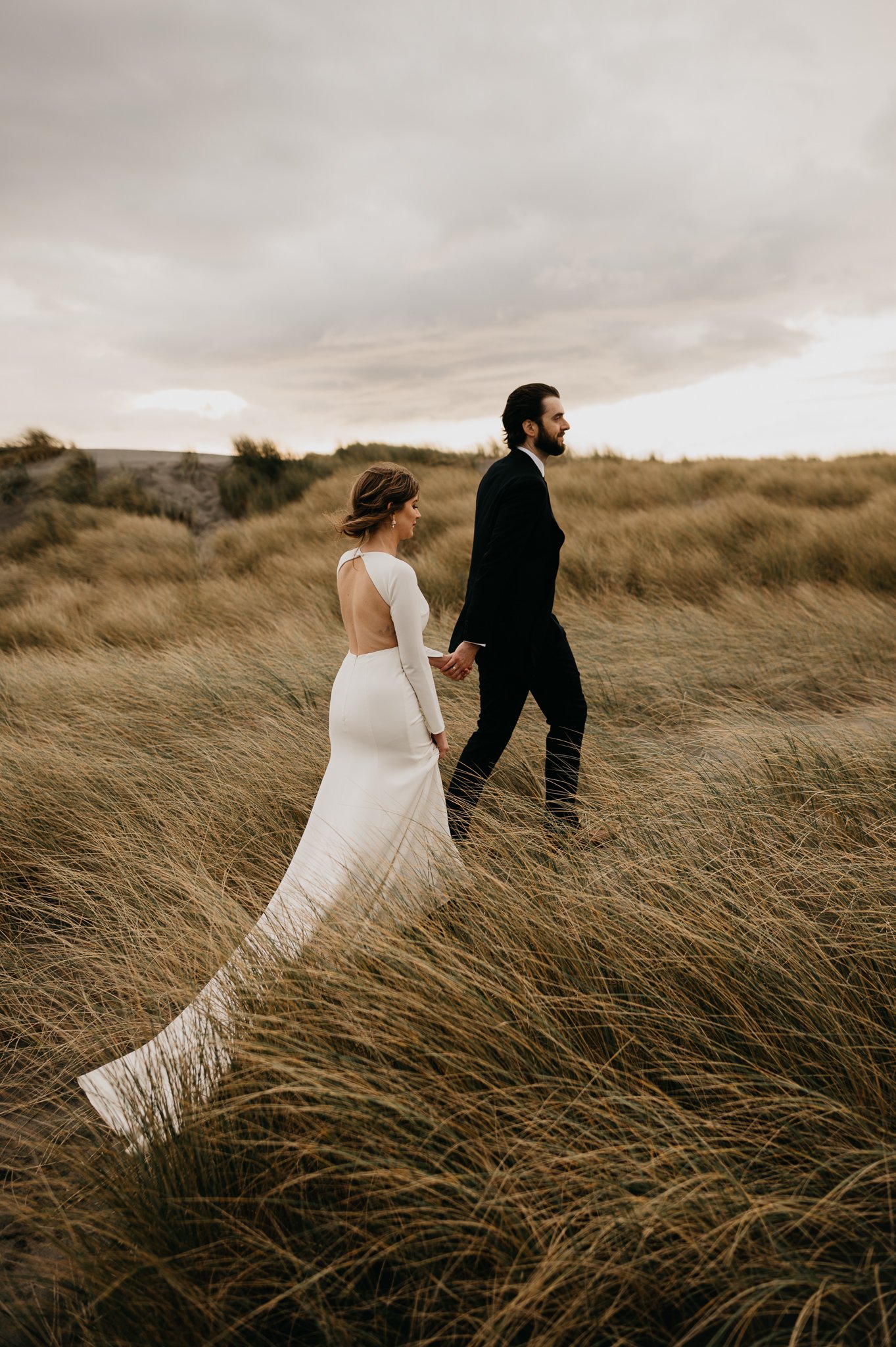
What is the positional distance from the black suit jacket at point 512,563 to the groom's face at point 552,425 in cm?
13

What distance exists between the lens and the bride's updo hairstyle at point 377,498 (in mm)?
2793

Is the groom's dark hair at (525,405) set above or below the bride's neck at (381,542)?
above

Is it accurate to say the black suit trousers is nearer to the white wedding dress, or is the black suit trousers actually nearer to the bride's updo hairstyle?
the white wedding dress

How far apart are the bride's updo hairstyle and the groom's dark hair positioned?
0.88 metres

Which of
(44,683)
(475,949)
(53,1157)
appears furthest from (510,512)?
(44,683)

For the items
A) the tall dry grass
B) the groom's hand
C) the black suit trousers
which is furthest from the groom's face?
the tall dry grass

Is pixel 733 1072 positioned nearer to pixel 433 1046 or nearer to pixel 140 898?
pixel 433 1046

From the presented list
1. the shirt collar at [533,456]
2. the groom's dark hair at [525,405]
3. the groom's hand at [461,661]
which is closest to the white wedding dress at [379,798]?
the groom's hand at [461,661]

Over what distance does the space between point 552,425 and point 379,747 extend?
1.68m

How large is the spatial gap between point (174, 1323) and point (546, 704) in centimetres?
263

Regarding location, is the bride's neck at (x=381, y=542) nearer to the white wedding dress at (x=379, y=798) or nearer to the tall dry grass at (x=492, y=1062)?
the white wedding dress at (x=379, y=798)

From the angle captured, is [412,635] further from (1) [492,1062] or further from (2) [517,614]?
(1) [492,1062]

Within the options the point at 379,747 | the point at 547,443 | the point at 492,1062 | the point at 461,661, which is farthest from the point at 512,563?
the point at 492,1062

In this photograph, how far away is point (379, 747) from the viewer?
2.83 meters
